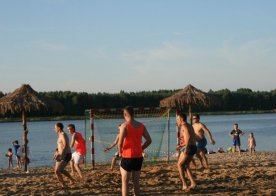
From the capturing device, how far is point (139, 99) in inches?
3056

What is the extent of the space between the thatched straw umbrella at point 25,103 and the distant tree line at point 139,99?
5122cm

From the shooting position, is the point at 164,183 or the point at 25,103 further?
the point at 25,103

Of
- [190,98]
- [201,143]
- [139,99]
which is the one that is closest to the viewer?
[201,143]

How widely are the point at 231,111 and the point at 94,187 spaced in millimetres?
77469

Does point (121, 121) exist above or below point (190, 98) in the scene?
below

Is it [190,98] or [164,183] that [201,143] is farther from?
[190,98]

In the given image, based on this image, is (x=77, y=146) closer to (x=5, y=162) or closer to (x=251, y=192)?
(x=251, y=192)

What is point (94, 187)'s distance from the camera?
11055mm

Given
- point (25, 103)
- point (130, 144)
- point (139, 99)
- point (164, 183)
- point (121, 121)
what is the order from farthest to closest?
1. point (139, 99)
2. point (121, 121)
3. point (25, 103)
4. point (164, 183)
5. point (130, 144)

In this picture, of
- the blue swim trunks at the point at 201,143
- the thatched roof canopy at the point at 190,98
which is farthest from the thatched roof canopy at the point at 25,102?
the blue swim trunks at the point at 201,143

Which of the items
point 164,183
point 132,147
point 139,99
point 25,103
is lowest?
point 164,183

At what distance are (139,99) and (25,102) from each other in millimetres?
62737

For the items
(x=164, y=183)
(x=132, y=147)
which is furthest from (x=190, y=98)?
(x=132, y=147)

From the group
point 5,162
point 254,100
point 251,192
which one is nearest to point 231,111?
point 254,100
